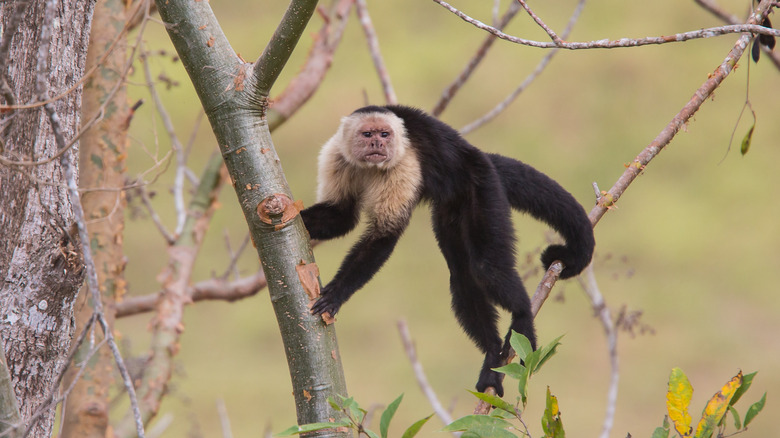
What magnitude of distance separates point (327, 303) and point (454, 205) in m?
0.94

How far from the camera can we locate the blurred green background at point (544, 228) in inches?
199

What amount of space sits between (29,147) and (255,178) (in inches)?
18.9

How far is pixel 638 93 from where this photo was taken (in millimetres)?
6387

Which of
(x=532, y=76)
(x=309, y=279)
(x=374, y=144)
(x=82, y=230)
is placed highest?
(x=532, y=76)

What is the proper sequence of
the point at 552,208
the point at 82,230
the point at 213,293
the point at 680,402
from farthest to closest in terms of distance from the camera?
the point at 213,293
the point at 552,208
the point at 680,402
the point at 82,230

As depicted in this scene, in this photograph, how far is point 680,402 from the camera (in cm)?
126

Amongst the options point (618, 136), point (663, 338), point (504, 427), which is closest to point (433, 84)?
point (618, 136)

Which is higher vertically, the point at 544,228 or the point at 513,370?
the point at 544,228

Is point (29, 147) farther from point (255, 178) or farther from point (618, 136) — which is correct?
point (618, 136)

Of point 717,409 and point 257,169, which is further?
point 257,169

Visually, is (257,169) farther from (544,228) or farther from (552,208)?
(544,228)

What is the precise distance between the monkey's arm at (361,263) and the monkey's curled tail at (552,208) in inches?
21.1

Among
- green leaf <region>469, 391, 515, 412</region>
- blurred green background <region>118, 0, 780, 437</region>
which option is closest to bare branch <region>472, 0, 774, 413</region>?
green leaf <region>469, 391, 515, 412</region>

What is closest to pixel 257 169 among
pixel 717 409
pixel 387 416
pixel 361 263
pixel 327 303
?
pixel 327 303
